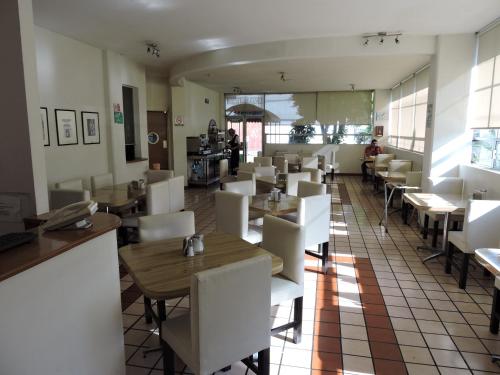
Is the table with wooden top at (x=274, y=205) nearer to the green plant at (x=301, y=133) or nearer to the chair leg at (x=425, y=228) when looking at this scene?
the chair leg at (x=425, y=228)

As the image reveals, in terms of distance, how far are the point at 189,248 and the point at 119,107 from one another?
4.86 meters

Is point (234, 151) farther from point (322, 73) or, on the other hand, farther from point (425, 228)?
point (425, 228)

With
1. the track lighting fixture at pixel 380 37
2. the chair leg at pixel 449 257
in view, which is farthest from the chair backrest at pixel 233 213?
the track lighting fixture at pixel 380 37

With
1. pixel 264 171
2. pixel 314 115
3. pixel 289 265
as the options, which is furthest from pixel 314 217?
pixel 314 115

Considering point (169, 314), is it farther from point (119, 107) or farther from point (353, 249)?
point (119, 107)

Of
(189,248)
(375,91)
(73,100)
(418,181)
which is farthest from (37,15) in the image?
(375,91)

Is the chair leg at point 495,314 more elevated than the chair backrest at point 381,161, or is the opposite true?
the chair backrest at point 381,161

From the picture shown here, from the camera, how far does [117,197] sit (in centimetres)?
425

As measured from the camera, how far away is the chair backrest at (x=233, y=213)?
3.42 metres

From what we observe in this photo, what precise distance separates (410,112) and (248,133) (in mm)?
5413

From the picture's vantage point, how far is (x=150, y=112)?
8.44 meters

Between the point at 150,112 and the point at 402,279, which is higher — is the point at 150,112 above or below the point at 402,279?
above

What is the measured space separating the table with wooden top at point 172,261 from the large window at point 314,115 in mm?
9438

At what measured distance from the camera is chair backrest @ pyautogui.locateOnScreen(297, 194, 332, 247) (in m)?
3.51
